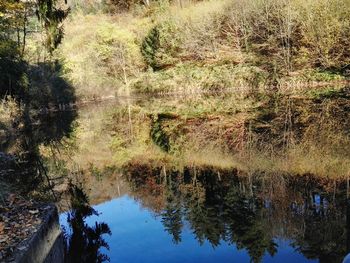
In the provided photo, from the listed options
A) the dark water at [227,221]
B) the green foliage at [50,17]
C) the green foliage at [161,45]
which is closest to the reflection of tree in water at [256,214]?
the dark water at [227,221]

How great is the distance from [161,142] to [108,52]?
80.9 ft

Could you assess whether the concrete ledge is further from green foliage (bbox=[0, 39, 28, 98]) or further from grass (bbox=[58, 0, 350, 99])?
grass (bbox=[58, 0, 350, 99])

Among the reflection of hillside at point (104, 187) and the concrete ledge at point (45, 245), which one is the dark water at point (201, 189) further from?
the concrete ledge at point (45, 245)

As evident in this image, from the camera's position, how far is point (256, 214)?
8562mm

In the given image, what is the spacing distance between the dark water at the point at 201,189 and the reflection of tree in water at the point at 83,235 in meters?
0.02

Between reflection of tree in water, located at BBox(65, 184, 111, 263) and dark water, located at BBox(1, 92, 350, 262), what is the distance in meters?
0.02

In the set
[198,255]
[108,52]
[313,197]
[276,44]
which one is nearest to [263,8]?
[276,44]

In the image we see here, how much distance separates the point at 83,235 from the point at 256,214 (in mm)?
3240

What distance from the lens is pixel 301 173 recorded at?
35.1ft

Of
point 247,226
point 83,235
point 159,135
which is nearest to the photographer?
point 247,226

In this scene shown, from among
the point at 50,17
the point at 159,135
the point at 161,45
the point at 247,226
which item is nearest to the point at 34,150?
the point at 159,135

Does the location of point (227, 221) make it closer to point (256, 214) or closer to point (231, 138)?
point (256, 214)

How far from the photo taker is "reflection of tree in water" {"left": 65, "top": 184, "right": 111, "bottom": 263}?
7.53 m

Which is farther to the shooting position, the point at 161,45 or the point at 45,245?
the point at 161,45
